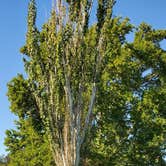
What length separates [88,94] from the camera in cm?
1748

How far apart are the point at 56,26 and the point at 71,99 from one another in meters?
3.28

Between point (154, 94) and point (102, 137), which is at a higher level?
point (154, 94)

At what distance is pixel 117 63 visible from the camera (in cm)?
2414

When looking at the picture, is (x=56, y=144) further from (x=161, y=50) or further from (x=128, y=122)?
(x=161, y=50)

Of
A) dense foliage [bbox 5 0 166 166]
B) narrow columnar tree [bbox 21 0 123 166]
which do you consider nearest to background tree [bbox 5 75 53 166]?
dense foliage [bbox 5 0 166 166]

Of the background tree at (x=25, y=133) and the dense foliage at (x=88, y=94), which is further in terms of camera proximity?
the background tree at (x=25, y=133)

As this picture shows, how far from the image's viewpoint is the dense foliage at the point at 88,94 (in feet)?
55.5

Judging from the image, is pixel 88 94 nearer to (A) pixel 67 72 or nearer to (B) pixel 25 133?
(A) pixel 67 72

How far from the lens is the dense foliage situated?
16.9 m

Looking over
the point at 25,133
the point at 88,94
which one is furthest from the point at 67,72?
the point at 25,133

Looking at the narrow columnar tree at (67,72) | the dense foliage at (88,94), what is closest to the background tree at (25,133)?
the dense foliage at (88,94)

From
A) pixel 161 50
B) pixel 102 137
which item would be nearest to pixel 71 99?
pixel 102 137

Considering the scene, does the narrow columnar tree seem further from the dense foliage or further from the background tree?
the background tree

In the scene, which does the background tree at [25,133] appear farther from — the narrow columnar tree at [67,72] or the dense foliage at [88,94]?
the narrow columnar tree at [67,72]
